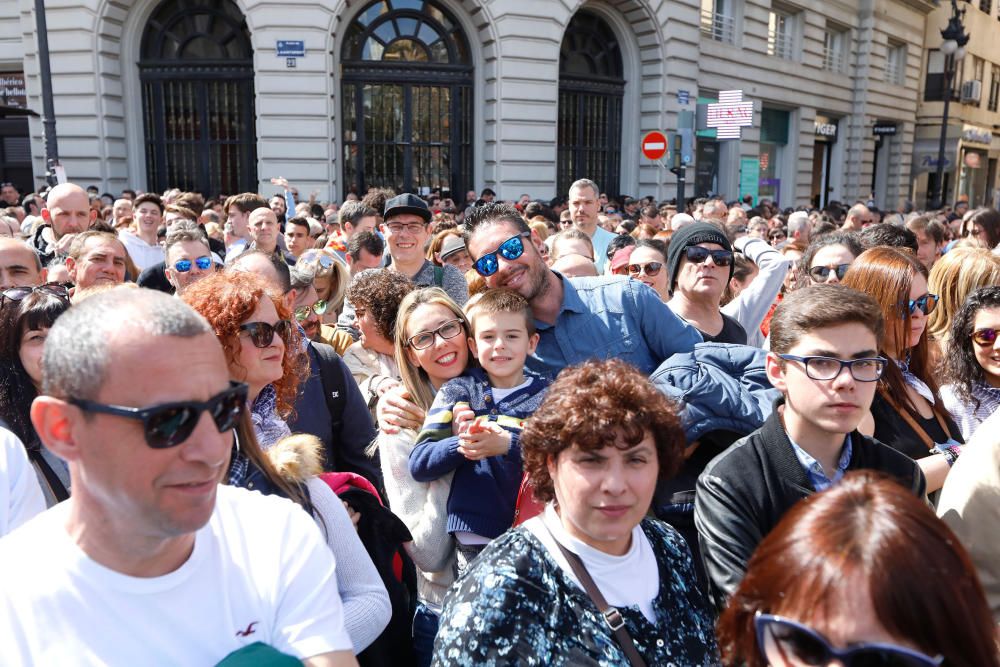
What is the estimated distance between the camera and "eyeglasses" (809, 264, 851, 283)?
4.47 meters

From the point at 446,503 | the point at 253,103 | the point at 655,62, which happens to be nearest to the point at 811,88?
the point at 655,62

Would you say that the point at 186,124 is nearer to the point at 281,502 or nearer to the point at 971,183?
the point at 281,502

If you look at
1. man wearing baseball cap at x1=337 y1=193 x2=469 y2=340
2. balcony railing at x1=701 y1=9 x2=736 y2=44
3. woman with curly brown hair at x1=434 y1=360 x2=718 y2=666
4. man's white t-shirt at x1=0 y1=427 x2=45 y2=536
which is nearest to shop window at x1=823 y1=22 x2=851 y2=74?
balcony railing at x1=701 y1=9 x2=736 y2=44

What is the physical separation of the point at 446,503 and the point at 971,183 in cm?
4784

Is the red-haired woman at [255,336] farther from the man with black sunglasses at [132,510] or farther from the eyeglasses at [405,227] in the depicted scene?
the eyeglasses at [405,227]

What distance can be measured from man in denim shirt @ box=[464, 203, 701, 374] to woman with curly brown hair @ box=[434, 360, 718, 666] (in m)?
1.25

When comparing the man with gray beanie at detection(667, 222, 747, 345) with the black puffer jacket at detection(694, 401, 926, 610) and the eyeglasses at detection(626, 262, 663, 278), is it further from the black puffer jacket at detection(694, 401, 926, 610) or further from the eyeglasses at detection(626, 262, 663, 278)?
the black puffer jacket at detection(694, 401, 926, 610)

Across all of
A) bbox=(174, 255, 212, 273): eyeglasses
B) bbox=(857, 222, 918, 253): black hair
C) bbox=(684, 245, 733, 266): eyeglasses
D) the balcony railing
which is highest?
the balcony railing

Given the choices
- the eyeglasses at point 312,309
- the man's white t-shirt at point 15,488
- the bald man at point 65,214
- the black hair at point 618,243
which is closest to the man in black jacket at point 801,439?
the man's white t-shirt at point 15,488

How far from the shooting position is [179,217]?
28.2ft

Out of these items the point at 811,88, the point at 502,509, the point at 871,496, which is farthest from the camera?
the point at 811,88

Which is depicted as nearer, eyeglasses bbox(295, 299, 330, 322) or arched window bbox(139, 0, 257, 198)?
eyeglasses bbox(295, 299, 330, 322)

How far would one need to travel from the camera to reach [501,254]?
12.1 ft

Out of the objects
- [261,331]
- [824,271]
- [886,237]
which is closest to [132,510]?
[261,331]
